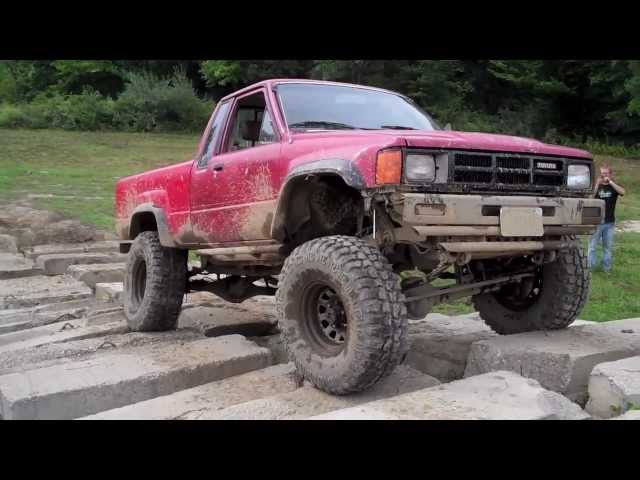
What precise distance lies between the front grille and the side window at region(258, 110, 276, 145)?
1466 mm

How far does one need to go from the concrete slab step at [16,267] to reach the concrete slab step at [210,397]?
18.9ft

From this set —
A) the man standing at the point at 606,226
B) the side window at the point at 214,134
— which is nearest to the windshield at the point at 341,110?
the side window at the point at 214,134

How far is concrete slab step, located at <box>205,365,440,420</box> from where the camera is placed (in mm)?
3783

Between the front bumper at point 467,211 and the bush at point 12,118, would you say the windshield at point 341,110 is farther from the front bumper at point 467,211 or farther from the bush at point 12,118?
the bush at point 12,118

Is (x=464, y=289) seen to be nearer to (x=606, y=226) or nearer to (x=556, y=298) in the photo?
(x=556, y=298)

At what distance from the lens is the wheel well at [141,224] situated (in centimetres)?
664

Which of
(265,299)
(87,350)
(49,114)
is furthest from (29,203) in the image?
(49,114)

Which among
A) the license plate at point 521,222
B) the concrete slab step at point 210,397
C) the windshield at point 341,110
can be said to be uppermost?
the windshield at point 341,110

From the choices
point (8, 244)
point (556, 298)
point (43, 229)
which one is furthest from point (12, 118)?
point (556, 298)

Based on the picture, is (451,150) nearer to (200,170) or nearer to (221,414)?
(221,414)

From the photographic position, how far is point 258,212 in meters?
4.71

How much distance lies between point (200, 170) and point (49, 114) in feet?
88.6

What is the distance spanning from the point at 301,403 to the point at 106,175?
16029mm

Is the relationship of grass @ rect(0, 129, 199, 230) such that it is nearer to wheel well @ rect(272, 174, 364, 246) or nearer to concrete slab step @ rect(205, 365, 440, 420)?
wheel well @ rect(272, 174, 364, 246)
